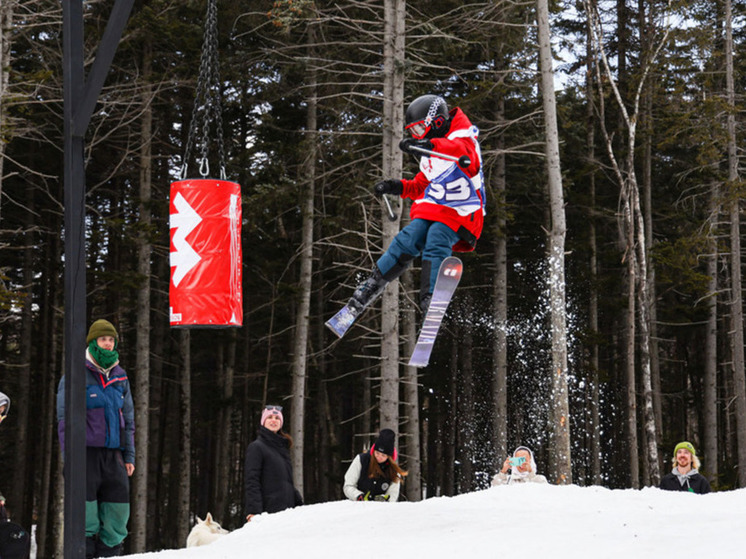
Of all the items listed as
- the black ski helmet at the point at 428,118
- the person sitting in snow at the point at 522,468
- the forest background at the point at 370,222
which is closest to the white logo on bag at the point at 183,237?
the black ski helmet at the point at 428,118

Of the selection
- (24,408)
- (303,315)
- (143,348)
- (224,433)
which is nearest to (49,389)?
(24,408)

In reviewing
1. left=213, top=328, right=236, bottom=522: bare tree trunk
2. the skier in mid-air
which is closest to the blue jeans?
the skier in mid-air

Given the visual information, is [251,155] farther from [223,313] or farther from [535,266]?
[223,313]

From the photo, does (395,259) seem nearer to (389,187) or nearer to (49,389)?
(389,187)

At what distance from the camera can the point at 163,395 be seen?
26219mm

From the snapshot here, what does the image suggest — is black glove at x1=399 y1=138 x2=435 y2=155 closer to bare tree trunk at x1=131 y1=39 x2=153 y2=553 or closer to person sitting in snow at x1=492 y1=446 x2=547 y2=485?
person sitting in snow at x1=492 y1=446 x2=547 y2=485

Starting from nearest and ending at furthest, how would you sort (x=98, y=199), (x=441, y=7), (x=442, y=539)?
(x=442, y=539) → (x=441, y=7) → (x=98, y=199)

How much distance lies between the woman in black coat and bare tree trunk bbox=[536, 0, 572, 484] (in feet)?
17.3

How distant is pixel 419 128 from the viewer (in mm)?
6086

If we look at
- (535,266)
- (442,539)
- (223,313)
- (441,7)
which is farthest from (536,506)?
(535,266)

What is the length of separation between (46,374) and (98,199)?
14.3ft

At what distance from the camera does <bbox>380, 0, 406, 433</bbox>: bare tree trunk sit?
1184cm

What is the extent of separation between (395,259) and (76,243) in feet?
7.48

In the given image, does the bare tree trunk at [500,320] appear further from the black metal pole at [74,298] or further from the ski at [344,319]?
the black metal pole at [74,298]
